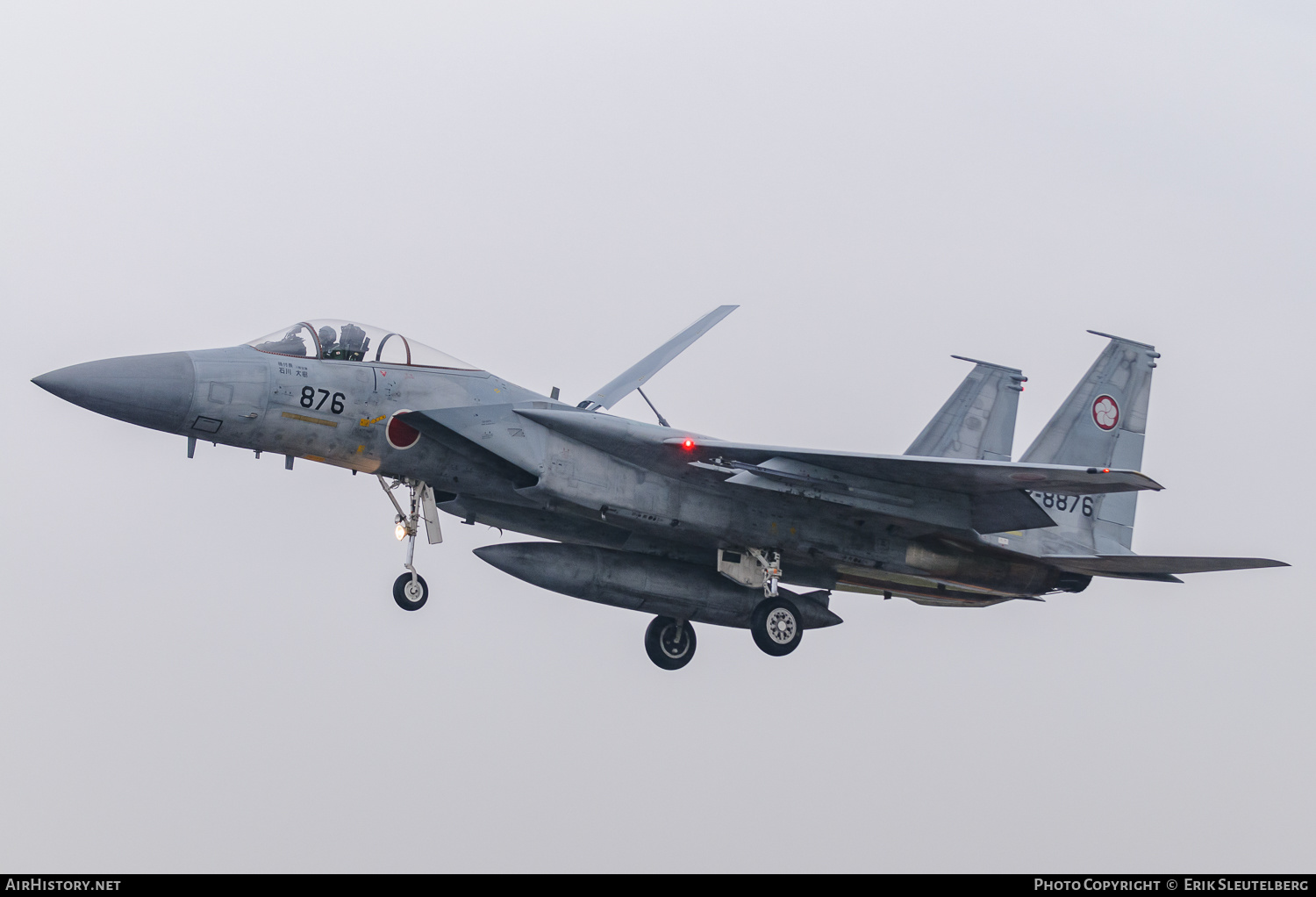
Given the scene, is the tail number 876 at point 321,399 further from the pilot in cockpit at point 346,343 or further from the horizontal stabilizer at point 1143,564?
the horizontal stabilizer at point 1143,564

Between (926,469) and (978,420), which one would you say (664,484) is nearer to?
(926,469)

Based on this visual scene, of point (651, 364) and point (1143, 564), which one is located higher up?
point (651, 364)

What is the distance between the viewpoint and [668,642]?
18469mm

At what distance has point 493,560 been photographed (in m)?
16.8

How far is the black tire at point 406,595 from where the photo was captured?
1499 centimetres

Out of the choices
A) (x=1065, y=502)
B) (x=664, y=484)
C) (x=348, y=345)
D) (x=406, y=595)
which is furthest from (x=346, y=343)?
(x=1065, y=502)

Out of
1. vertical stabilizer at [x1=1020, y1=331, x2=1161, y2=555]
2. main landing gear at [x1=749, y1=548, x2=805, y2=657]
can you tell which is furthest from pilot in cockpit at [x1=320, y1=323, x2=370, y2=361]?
vertical stabilizer at [x1=1020, y1=331, x2=1161, y2=555]

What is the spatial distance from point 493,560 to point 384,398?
8.39 feet

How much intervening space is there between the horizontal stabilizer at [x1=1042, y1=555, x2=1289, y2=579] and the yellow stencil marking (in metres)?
8.44

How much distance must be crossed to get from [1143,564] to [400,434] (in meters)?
8.66

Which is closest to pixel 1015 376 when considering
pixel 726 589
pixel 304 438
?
pixel 726 589

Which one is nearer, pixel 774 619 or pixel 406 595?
pixel 406 595

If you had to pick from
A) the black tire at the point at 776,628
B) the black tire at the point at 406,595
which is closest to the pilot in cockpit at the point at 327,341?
the black tire at the point at 406,595

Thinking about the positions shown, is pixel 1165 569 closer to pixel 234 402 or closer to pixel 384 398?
pixel 384 398
